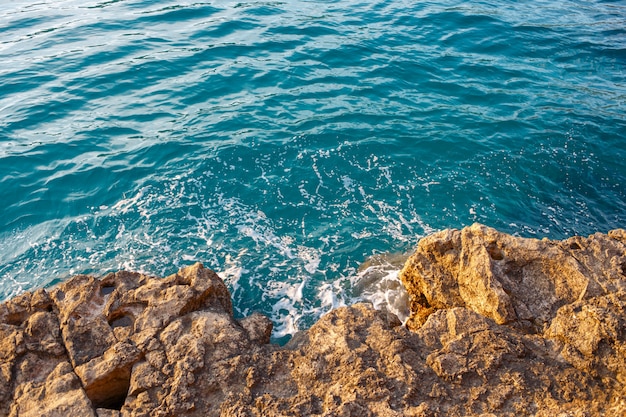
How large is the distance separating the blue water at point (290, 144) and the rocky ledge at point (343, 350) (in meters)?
2.11

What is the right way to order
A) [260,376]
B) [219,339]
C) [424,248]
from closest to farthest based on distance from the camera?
[260,376]
[219,339]
[424,248]

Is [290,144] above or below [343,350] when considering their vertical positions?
below

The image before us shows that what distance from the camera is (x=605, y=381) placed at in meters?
5.11

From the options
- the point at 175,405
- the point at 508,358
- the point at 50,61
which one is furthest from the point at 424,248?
the point at 50,61

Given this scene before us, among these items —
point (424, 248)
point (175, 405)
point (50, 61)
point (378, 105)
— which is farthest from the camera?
point (50, 61)

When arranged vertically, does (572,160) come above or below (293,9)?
below

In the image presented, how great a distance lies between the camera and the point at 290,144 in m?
11.7

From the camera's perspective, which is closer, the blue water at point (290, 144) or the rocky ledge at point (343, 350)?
the rocky ledge at point (343, 350)

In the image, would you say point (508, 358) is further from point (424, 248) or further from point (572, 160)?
point (572, 160)

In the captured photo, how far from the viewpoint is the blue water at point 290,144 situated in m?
9.17

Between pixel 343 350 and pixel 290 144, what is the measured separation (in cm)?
713

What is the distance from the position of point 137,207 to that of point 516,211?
829 cm

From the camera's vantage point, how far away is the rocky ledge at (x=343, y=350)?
4945mm

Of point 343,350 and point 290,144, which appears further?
point 290,144
